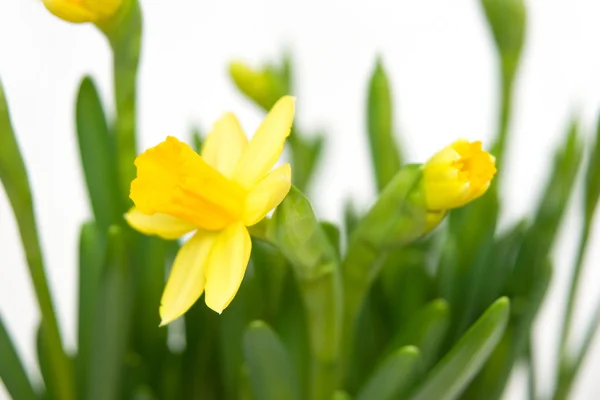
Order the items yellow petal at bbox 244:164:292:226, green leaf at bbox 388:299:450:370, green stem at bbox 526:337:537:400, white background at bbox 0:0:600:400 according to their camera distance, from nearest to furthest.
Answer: yellow petal at bbox 244:164:292:226 < green leaf at bbox 388:299:450:370 < green stem at bbox 526:337:537:400 < white background at bbox 0:0:600:400

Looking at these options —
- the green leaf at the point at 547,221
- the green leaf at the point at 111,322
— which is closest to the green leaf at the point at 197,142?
the green leaf at the point at 111,322

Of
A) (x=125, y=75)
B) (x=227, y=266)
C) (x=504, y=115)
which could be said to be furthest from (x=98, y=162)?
(x=504, y=115)

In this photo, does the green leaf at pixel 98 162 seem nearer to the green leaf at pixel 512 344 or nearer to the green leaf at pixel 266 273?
the green leaf at pixel 266 273

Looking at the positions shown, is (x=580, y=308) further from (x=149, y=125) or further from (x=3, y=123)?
(x=3, y=123)

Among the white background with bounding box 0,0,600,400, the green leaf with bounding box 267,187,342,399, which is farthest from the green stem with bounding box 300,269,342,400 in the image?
the white background with bounding box 0,0,600,400

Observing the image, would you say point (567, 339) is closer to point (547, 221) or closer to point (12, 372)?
point (547, 221)

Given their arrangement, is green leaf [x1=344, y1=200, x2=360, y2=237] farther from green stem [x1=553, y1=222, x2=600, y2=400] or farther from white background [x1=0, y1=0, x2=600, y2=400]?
white background [x1=0, y1=0, x2=600, y2=400]
